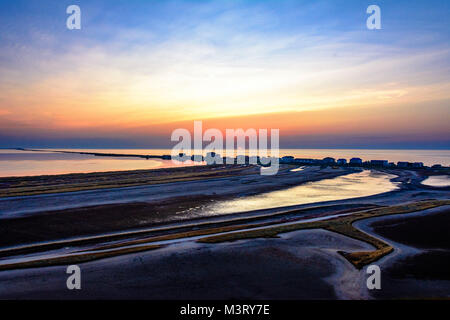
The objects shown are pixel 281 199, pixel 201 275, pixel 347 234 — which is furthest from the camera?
pixel 281 199

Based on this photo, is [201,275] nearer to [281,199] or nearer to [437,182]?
[281,199]

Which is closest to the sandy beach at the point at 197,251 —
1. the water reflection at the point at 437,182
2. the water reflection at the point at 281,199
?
the water reflection at the point at 281,199

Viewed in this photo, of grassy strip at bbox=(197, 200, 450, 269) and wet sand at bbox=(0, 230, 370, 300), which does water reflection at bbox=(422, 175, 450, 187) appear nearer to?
grassy strip at bbox=(197, 200, 450, 269)

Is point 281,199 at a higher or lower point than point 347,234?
lower

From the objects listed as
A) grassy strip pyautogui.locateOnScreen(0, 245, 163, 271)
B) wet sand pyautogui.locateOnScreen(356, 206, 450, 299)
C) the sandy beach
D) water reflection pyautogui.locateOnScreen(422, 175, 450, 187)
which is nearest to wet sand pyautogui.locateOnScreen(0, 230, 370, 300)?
the sandy beach

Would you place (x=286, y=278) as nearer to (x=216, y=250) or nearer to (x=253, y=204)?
(x=216, y=250)

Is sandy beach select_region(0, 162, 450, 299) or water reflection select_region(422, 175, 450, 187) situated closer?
sandy beach select_region(0, 162, 450, 299)

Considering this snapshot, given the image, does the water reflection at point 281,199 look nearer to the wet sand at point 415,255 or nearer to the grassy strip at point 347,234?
the grassy strip at point 347,234

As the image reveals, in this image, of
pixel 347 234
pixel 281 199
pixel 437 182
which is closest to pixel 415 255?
pixel 347 234

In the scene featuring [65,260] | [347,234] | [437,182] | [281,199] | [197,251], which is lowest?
[437,182]
